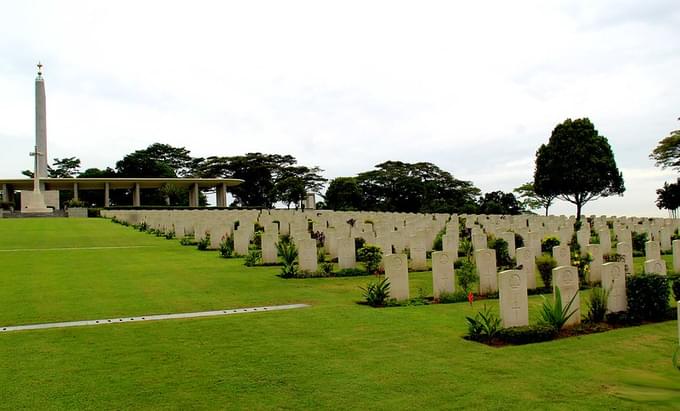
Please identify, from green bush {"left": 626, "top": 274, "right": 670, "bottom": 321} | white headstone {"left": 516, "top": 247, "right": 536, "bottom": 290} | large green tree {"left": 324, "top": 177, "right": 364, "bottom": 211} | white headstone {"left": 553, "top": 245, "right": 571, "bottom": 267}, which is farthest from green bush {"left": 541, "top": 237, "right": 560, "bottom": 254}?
large green tree {"left": 324, "top": 177, "right": 364, "bottom": 211}

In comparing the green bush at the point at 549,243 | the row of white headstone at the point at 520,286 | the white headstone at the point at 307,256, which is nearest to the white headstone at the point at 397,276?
the row of white headstone at the point at 520,286

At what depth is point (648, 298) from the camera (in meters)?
8.47

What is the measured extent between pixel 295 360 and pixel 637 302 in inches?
204

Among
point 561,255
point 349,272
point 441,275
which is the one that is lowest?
point 349,272

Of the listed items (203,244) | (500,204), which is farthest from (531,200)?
(203,244)

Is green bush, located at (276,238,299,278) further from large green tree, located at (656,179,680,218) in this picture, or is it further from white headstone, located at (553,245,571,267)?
large green tree, located at (656,179,680,218)

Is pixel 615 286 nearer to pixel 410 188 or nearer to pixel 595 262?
pixel 595 262

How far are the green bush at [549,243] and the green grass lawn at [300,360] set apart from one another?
6202 mm

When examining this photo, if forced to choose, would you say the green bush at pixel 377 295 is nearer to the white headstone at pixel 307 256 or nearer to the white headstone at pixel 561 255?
the white headstone at pixel 561 255

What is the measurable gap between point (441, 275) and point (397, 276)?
2.73 ft

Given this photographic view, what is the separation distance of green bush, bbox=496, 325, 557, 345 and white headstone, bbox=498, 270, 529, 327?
0.34 meters

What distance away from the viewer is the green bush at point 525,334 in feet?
23.6

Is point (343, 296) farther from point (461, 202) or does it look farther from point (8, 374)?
point (461, 202)

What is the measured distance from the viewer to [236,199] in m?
75.1
